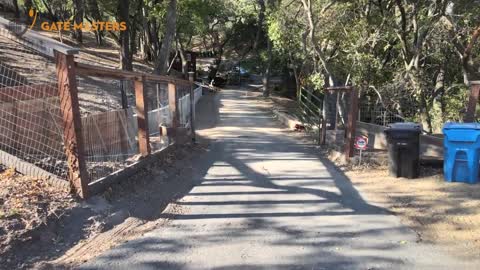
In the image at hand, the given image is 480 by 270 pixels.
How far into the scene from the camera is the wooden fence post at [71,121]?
5051mm

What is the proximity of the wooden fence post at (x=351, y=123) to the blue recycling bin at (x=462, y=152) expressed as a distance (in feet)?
6.81

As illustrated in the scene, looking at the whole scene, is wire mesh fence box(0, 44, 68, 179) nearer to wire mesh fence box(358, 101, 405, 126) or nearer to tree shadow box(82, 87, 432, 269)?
tree shadow box(82, 87, 432, 269)

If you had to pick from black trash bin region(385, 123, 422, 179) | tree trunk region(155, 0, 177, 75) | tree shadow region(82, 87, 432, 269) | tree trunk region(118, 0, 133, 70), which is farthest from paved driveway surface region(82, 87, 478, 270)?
tree trunk region(118, 0, 133, 70)

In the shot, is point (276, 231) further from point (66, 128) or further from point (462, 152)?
point (462, 152)

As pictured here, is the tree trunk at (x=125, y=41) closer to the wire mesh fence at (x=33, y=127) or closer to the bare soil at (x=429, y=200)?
the wire mesh fence at (x=33, y=127)

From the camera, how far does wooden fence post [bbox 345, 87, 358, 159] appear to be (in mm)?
8703

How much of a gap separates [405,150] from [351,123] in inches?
66.2

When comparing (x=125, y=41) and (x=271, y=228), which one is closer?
(x=271, y=228)

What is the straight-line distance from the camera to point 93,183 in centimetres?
550

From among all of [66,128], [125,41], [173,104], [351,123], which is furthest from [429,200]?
[125,41]

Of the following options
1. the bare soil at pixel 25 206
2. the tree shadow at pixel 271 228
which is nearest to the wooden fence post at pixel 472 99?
the tree shadow at pixel 271 228

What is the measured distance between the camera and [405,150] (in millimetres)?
7309

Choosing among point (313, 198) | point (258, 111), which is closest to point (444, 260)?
point (313, 198)

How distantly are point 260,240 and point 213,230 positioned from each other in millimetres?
592
